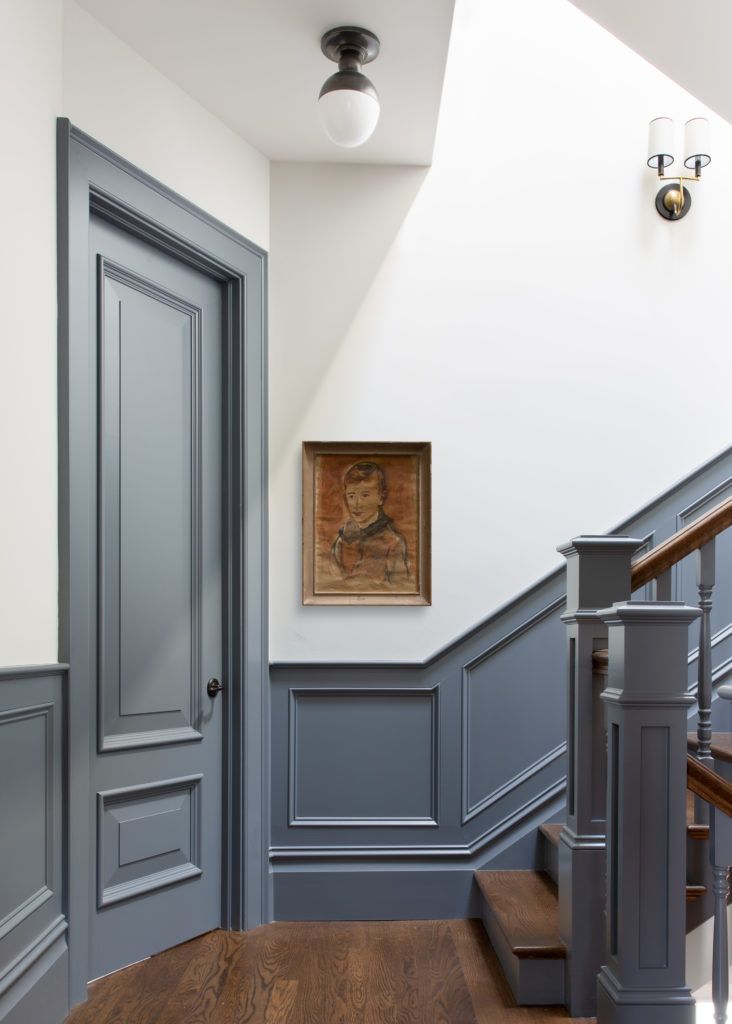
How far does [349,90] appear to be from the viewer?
2607 mm

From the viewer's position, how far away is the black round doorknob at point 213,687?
10.4ft

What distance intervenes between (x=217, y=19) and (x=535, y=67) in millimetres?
1424

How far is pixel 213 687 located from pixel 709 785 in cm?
178

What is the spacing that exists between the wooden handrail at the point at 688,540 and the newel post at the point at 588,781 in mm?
98

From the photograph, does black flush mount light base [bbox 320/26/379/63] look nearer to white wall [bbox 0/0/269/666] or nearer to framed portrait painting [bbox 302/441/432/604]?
white wall [bbox 0/0/269/666]

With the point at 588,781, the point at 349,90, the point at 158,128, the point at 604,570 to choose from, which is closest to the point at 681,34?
the point at 349,90

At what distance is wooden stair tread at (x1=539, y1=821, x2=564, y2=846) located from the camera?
3109mm

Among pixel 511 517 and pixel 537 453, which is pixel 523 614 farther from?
pixel 537 453

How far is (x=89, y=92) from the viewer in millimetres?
2605

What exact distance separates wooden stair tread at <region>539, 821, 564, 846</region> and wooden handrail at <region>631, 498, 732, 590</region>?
3.80 feet

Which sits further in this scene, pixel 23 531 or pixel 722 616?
pixel 722 616

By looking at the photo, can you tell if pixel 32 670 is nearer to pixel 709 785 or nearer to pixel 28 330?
pixel 28 330

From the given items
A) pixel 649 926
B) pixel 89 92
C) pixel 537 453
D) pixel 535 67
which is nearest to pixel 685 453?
pixel 537 453

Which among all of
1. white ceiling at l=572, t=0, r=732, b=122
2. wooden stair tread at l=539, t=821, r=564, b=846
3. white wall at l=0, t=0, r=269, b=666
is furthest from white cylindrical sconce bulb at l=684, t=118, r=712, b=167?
wooden stair tread at l=539, t=821, r=564, b=846
